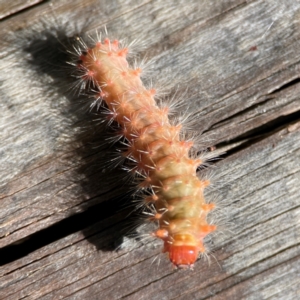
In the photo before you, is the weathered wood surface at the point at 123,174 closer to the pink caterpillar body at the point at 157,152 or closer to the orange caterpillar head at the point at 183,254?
the pink caterpillar body at the point at 157,152

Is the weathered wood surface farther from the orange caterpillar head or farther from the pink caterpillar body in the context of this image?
the orange caterpillar head

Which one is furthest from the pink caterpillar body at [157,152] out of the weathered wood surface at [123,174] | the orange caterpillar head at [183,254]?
the weathered wood surface at [123,174]

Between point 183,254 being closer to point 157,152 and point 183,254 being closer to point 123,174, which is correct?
point 157,152

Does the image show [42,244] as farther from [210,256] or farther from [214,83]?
[214,83]

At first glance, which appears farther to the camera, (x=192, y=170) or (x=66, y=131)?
(x=66, y=131)

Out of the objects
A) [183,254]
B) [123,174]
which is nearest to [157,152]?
[123,174]

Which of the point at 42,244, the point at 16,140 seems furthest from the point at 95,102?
the point at 42,244
